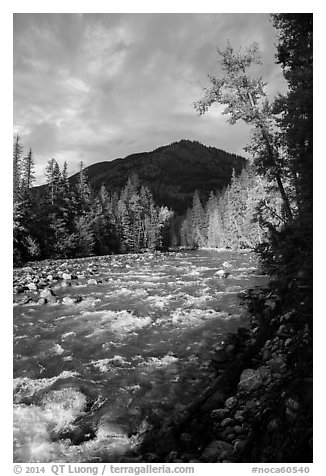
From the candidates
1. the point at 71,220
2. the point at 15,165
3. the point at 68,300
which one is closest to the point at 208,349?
the point at 68,300

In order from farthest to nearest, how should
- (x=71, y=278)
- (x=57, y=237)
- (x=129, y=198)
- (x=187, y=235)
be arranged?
(x=187, y=235) < (x=129, y=198) < (x=57, y=237) < (x=71, y=278)

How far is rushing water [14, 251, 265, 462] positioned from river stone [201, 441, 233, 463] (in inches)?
45.6

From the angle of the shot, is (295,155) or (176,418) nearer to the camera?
(176,418)

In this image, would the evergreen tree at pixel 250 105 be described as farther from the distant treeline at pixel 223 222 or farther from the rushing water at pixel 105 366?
the distant treeline at pixel 223 222

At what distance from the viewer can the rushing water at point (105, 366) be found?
14.4ft

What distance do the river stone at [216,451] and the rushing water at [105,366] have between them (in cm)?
116

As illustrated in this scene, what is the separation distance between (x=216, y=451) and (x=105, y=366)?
3.32m

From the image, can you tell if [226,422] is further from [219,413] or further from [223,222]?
[223,222]

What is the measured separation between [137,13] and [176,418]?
629 centimetres

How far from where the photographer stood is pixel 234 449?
351 cm

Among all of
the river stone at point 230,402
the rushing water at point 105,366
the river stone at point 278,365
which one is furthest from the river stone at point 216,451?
the river stone at point 278,365

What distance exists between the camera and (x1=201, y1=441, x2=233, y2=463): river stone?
11.5ft
